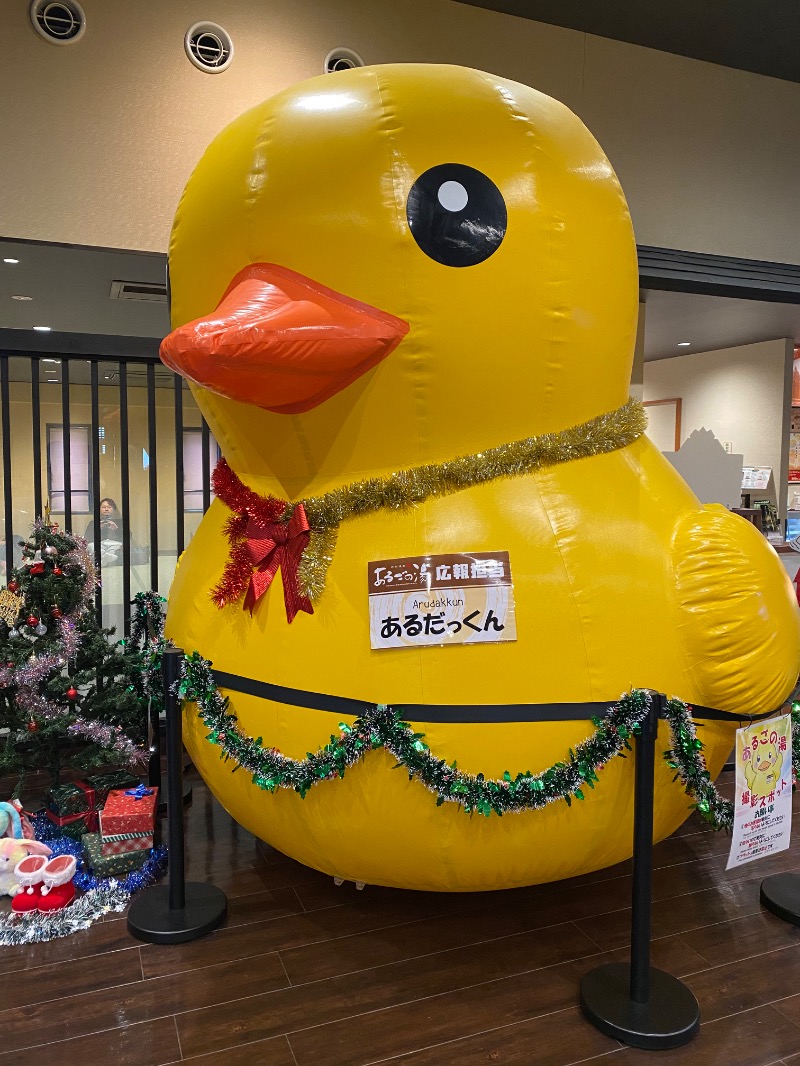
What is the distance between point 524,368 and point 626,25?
2.78 meters

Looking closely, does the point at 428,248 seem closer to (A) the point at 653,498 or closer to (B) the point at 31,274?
(A) the point at 653,498

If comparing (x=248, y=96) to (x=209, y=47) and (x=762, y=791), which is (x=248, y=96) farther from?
(x=762, y=791)

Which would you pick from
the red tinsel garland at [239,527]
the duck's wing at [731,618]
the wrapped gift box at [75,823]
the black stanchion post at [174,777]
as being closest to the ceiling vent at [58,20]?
the red tinsel garland at [239,527]

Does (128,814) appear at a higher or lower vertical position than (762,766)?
lower

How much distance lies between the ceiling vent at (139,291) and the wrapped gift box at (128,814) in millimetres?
3713

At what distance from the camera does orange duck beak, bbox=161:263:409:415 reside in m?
1.57

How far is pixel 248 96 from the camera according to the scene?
10.6ft

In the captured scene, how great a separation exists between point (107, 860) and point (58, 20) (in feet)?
9.35

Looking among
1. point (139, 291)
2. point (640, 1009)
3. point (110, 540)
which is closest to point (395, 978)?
point (640, 1009)

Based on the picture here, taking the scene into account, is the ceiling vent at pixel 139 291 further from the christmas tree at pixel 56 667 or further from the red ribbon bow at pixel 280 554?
the red ribbon bow at pixel 280 554

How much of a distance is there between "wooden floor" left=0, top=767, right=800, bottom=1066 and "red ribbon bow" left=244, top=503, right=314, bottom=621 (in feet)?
2.70

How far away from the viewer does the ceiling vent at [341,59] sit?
3.29 meters

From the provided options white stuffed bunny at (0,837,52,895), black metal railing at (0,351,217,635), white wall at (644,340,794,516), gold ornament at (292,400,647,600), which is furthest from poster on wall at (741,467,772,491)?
white stuffed bunny at (0,837,52,895)

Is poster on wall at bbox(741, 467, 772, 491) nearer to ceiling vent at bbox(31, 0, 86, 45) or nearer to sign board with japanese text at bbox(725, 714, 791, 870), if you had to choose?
sign board with japanese text at bbox(725, 714, 791, 870)
